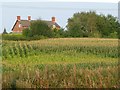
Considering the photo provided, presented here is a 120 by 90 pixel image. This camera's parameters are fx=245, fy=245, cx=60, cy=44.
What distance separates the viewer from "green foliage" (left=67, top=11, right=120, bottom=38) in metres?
30.0

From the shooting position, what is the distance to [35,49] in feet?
50.8

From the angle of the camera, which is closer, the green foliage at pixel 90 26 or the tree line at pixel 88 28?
the tree line at pixel 88 28

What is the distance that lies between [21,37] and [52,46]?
29.2 ft

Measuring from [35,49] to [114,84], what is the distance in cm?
1209

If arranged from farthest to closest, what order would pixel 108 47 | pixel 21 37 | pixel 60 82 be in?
pixel 21 37, pixel 108 47, pixel 60 82

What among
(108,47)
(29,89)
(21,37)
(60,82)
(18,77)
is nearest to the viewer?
(29,89)

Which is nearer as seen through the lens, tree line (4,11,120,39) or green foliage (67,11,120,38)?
tree line (4,11,120,39)

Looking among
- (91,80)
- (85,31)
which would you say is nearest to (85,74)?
(91,80)

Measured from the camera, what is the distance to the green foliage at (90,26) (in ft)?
98.5

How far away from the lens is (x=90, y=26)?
3142 cm

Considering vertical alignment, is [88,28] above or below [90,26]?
below

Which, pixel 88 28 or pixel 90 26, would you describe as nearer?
pixel 88 28

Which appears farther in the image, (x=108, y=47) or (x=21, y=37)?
(x=21, y=37)

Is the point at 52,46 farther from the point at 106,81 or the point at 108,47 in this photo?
the point at 106,81
